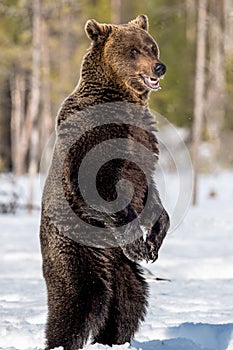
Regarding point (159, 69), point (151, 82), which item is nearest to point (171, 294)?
point (151, 82)

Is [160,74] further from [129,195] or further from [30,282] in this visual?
[30,282]

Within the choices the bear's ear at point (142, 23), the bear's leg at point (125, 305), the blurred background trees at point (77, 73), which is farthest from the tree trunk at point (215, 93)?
the bear's leg at point (125, 305)

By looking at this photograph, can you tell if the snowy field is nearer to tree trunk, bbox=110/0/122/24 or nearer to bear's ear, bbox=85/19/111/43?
bear's ear, bbox=85/19/111/43

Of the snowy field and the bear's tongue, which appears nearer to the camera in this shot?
the bear's tongue

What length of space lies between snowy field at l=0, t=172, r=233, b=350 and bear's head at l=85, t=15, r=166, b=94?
1.75 metres

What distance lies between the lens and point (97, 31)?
15.4 feet

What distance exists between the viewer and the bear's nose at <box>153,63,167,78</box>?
457cm

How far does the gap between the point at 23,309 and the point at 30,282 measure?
1.50m

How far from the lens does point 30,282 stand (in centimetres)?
747

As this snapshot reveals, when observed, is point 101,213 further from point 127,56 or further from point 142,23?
point 142,23

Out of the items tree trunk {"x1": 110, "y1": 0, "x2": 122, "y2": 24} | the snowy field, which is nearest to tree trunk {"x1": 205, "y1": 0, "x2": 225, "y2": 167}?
tree trunk {"x1": 110, "y1": 0, "x2": 122, "y2": 24}

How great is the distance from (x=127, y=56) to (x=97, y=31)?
0.27 meters

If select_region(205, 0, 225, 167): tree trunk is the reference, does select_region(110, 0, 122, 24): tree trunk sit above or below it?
above

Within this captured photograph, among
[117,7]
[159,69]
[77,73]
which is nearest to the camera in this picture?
[159,69]
